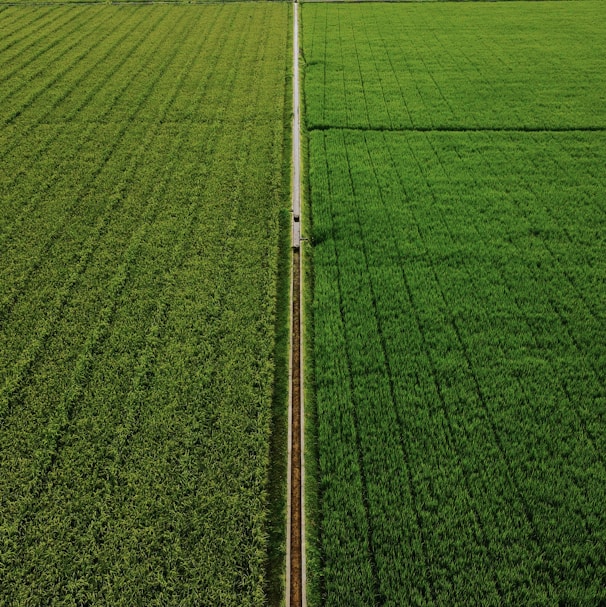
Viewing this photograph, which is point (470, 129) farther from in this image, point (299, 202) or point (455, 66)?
point (299, 202)

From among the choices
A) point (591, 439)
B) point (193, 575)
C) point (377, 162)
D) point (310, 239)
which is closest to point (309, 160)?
point (377, 162)

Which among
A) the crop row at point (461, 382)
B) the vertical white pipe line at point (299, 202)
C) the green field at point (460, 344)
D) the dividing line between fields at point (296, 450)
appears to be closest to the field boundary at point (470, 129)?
the green field at point (460, 344)

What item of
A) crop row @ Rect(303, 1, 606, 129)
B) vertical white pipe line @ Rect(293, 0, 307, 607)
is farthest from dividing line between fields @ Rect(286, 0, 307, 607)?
crop row @ Rect(303, 1, 606, 129)

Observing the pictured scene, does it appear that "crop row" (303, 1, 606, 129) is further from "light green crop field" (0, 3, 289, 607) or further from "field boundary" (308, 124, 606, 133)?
"light green crop field" (0, 3, 289, 607)

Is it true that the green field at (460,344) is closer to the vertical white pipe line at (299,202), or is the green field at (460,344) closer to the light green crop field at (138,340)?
the vertical white pipe line at (299,202)

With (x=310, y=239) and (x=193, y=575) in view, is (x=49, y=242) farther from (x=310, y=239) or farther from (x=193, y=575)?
(x=193, y=575)
